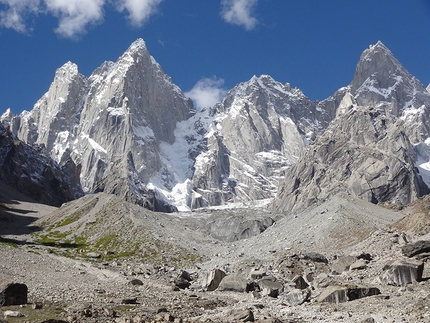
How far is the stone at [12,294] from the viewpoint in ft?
140

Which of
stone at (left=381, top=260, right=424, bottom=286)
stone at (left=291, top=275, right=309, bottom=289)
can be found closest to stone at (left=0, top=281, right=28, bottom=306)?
stone at (left=291, top=275, right=309, bottom=289)

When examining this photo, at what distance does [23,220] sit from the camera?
6289 inches

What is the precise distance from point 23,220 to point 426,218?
118 meters

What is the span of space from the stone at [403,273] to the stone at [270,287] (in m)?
10.6

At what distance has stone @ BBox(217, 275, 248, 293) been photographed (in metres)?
→ 57.9

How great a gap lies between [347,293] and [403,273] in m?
6.18

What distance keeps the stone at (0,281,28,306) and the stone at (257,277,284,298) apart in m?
22.2

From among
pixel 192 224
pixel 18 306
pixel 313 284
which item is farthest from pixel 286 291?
pixel 192 224

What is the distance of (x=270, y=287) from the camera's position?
177ft

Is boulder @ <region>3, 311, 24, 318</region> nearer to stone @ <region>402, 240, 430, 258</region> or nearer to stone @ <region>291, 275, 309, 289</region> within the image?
stone @ <region>291, 275, 309, 289</region>

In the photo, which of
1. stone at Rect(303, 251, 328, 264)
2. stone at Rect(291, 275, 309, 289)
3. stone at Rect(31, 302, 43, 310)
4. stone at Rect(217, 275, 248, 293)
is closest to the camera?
stone at Rect(31, 302, 43, 310)

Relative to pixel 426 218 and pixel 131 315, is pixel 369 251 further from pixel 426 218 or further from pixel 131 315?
pixel 131 315

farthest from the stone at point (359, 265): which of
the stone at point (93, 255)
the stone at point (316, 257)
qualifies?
the stone at point (93, 255)

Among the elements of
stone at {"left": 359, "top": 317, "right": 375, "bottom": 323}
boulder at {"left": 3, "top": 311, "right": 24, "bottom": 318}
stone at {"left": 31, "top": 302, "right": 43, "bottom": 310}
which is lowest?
stone at {"left": 359, "top": 317, "right": 375, "bottom": 323}
